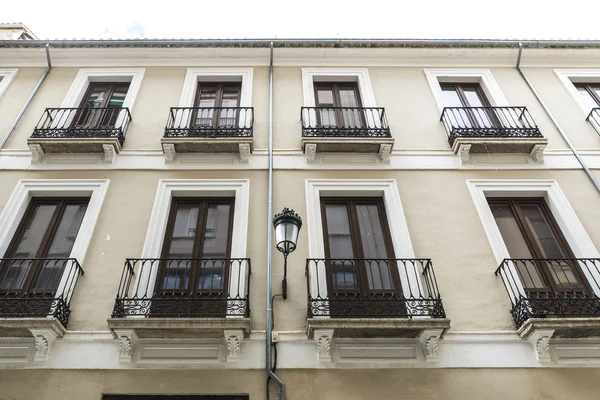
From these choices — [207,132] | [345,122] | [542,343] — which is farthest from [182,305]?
[345,122]

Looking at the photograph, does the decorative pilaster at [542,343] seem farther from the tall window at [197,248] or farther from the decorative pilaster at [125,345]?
the decorative pilaster at [125,345]

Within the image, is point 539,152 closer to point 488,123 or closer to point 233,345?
point 488,123

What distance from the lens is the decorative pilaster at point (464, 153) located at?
8.28m

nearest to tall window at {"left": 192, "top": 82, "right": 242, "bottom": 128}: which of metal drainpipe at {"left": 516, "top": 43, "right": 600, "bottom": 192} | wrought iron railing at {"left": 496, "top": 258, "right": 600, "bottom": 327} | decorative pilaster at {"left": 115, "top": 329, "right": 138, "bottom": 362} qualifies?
decorative pilaster at {"left": 115, "top": 329, "right": 138, "bottom": 362}

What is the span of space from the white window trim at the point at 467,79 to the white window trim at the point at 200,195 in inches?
202

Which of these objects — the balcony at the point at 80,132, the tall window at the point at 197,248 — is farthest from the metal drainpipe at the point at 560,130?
the balcony at the point at 80,132

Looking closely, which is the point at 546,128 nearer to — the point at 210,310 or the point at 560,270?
the point at 560,270

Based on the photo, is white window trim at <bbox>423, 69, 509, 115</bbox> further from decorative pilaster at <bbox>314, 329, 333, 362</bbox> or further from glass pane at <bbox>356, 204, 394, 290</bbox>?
decorative pilaster at <bbox>314, 329, 333, 362</bbox>

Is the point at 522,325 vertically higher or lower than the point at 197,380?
higher

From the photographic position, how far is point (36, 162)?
8.16 meters

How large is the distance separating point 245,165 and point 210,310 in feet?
10.1

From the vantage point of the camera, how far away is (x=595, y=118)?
30.3 ft

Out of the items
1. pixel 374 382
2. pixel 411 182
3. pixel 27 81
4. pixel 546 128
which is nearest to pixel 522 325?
pixel 374 382

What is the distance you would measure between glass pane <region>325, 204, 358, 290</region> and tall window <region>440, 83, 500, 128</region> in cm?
339
